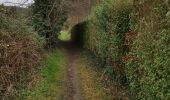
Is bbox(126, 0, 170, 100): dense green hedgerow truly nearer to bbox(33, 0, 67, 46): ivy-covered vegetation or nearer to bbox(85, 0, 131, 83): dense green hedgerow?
bbox(85, 0, 131, 83): dense green hedgerow

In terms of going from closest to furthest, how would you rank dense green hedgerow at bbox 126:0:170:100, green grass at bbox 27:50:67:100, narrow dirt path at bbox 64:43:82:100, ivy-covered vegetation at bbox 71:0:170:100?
dense green hedgerow at bbox 126:0:170:100 → ivy-covered vegetation at bbox 71:0:170:100 → green grass at bbox 27:50:67:100 → narrow dirt path at bbox 64:43:82:100

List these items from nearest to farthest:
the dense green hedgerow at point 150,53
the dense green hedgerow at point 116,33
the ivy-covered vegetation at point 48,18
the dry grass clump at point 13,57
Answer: the dense green hedgerow at point 150,53 < the dry grass clump at point 13,57 < the dense green hedgerow at point 116,33 < the ivy-covered vegetation at point 48,18

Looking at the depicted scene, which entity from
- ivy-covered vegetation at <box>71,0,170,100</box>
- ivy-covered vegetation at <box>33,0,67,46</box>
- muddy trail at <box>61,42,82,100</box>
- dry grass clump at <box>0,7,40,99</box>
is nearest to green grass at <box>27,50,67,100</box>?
muddy trail at <box>61,42,82,100</box>

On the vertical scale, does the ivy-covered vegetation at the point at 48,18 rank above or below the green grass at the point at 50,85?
above

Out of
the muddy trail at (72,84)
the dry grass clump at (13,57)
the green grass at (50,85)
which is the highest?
the dry grass clump at (13,57)

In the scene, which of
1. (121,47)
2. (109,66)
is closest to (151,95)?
(121,47)

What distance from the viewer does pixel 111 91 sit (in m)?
15.9

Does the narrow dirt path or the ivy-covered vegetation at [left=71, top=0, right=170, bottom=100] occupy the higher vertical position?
the ivy-covered vegetation at [left=71, top=0, right=170, bottom=100]

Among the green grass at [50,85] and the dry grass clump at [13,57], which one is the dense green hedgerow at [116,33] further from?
the dry grass clump at [13,57]

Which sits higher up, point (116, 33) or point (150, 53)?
point (116, 33)

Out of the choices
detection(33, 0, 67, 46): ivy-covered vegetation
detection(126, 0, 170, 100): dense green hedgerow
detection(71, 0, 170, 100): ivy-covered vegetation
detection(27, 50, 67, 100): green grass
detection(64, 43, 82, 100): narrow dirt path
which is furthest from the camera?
detection(33, 0, 67, 46): ivy-covered vegetation

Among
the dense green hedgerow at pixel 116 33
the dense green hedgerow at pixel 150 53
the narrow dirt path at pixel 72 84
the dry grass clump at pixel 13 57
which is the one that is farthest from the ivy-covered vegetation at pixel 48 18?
the dense green hedgerow at pixel 150 53

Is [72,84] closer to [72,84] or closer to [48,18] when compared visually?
[72,84]

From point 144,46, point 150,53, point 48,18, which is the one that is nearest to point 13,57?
point 144,46
